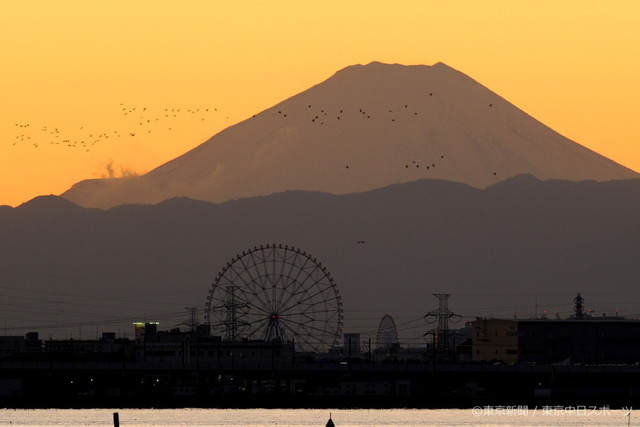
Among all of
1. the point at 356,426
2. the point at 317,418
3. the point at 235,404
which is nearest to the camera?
the point at 356,426

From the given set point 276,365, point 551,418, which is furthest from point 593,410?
point 276,365

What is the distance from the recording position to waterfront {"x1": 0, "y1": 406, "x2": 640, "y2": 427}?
6132 inches

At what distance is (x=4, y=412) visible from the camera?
598ft

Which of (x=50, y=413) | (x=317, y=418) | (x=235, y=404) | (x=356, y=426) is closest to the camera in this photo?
(x=356, y=426)

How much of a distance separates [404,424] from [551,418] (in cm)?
2388

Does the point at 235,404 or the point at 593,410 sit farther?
the point at 235,404

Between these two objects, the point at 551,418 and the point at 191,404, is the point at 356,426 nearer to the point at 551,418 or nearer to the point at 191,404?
the point at 551,418

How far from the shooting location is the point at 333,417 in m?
167

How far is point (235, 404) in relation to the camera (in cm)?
19625

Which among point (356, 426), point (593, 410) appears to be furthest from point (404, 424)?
point (593, 410)

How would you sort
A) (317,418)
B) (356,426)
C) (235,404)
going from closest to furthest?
(356,426) < (317,418) < (235,404)

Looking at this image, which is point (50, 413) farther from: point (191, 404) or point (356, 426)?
point (356, 426)

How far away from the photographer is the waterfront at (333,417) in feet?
511

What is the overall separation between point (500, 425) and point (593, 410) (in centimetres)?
2947
